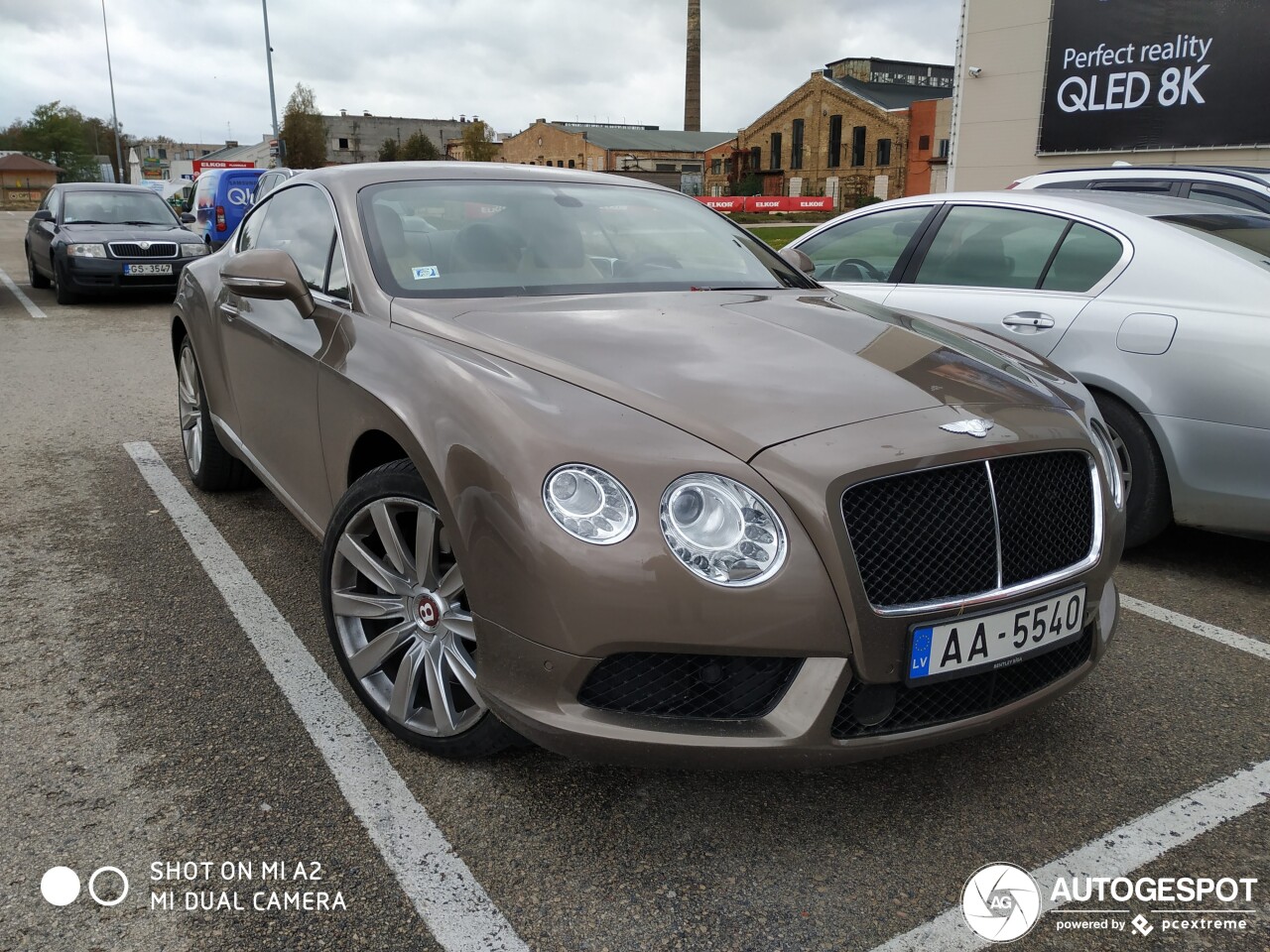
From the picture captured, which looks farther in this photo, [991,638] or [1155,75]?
[1155,75]

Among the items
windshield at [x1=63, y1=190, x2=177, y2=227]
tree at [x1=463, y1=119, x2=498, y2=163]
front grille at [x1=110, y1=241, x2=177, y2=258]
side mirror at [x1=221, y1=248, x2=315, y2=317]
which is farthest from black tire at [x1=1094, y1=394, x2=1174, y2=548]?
tree at [x1=463, y1=119, x2=498, y2=163]

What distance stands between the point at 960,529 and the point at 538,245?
175 cm

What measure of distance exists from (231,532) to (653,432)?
2.86 meters

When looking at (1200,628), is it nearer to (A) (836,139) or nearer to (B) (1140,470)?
(B) (1140,470)

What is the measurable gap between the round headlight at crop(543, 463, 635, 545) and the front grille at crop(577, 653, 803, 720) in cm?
26

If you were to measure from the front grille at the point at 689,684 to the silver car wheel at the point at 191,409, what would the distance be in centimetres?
332

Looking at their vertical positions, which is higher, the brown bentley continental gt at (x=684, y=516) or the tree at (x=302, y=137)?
the tree at (x=302, y=137)

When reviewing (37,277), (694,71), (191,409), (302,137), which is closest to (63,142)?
(302,137)

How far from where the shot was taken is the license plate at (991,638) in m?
2.06

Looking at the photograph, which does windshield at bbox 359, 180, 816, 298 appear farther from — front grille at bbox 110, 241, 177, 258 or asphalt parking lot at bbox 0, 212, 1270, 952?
front grille at bbox 110, 241, 177, 258

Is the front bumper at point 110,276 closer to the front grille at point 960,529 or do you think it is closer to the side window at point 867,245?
the side window at point 867,245

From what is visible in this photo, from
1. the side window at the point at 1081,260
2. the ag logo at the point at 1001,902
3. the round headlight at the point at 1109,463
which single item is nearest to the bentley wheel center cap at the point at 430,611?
the ag logo at the point at 1001,902

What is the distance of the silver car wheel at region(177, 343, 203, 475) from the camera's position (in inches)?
186

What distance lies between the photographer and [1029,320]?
4.29 metres
